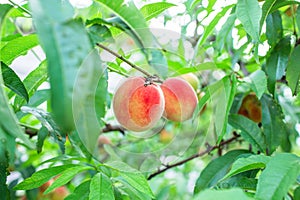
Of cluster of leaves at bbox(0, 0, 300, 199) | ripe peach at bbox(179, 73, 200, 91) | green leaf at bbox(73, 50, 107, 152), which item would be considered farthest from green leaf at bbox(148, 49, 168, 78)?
ripe peach at bbox(179, 73, 200, 91)

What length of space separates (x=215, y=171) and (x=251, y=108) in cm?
34

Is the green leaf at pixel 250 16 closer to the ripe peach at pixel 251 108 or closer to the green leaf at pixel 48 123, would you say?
the green leaf at pixel 48 123

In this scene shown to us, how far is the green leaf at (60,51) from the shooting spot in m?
0.28

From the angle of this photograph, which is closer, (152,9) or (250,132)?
(152,9)

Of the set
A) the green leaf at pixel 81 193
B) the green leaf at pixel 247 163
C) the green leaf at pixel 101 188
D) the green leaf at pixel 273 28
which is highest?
the green leaf at pixel 273 28

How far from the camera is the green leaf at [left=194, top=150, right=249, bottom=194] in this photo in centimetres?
88

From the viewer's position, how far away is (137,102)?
2.52 feet

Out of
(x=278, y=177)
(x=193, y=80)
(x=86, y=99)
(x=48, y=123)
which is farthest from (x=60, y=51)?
(x=193, y=80)

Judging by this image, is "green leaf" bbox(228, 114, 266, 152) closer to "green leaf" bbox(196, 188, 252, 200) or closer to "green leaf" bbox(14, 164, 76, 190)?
"green leaf" bbox(14, 164, 76, 190)

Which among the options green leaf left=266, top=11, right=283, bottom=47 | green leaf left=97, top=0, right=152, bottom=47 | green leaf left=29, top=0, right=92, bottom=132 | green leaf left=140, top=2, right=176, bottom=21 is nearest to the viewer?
green leaf left=29, top=0, right=92, bottom=132

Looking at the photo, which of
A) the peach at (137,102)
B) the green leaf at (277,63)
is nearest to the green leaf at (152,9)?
the peach at (137,102)

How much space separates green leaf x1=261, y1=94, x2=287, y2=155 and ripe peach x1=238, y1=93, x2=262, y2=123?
4.8 inches

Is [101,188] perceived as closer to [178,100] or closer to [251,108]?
[178,100]

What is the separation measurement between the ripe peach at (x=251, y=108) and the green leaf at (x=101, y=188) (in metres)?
0.59
